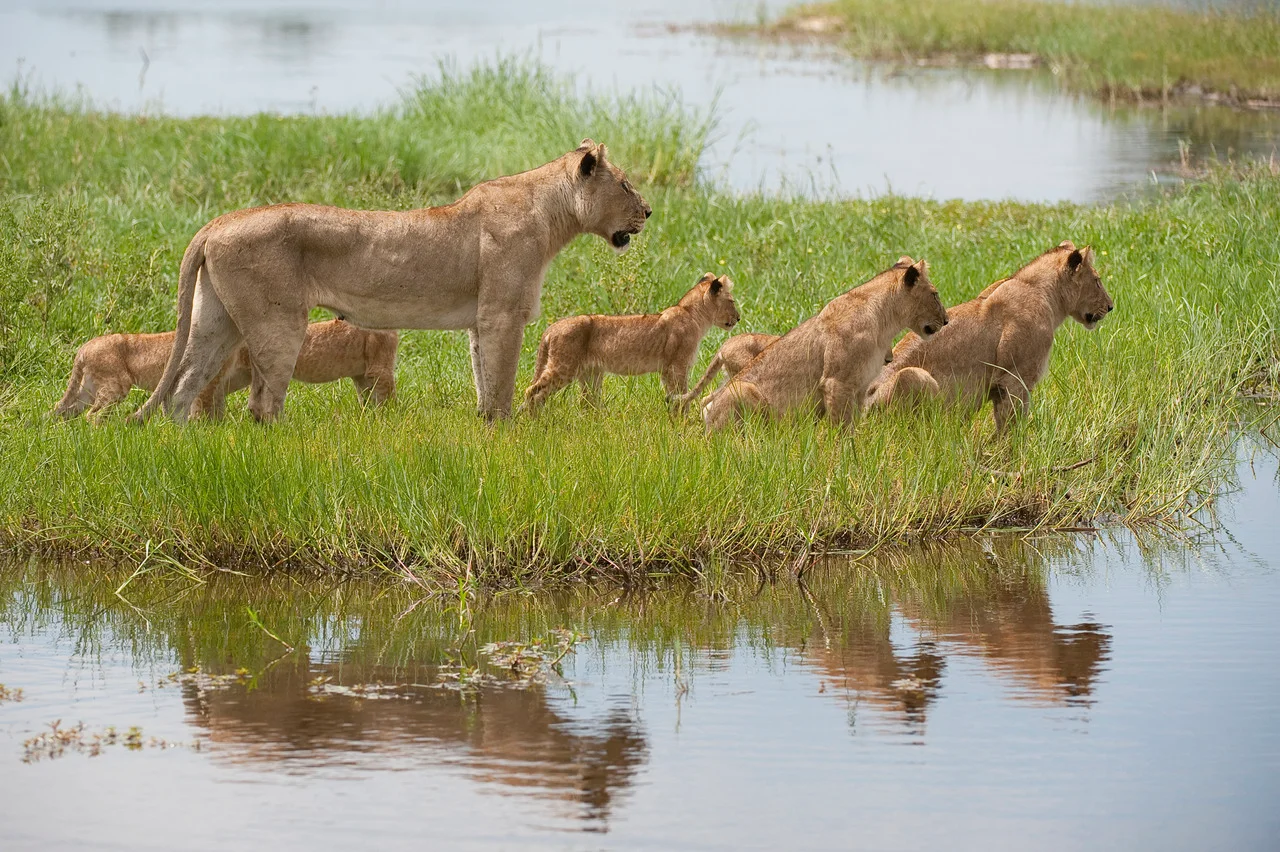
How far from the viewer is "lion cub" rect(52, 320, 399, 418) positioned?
11891 millimetres

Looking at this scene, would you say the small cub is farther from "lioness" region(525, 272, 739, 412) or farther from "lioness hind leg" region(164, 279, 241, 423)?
"lioness hind leg" region(164, 279, 241, 423)

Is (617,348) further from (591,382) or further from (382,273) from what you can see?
(382,273)

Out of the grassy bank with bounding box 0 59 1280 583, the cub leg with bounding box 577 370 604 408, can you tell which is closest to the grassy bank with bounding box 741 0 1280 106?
the grassy bank with bounding box 0 59 1280 583

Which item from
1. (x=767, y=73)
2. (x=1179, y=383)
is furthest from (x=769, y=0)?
(x=1179, y=383)

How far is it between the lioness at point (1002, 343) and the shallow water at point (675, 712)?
1720mm

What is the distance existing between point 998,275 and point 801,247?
2027mm

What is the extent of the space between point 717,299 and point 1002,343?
7.23 feet

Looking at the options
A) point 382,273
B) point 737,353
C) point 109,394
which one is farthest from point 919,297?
Result: point 109,394

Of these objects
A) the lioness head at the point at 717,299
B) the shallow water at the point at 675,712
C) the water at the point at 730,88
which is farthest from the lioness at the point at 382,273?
the water at the point at 730,88

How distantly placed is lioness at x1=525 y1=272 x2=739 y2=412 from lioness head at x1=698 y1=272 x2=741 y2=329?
0.01 meters

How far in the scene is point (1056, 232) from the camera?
19.1 meters

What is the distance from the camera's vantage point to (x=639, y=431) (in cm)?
1095

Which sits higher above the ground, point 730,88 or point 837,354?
point 730,88

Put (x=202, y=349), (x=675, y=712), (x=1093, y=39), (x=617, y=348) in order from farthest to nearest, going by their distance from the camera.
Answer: (x=1093, y=39) → (x=617, y=348) → (x=202, y=349) → (x=675, y=712)
